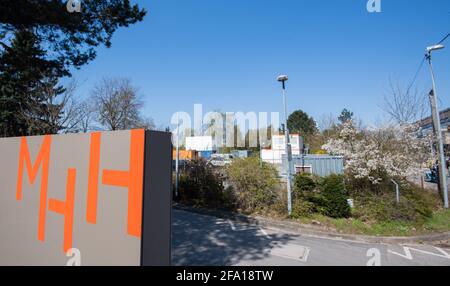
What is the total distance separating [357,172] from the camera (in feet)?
35.3

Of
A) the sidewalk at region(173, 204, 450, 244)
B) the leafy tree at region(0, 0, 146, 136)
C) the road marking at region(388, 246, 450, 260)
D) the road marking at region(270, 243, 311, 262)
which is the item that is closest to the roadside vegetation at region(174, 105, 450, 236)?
the sidewalk at region(173, 204, 450, 244)

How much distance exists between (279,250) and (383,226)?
398 centimetres

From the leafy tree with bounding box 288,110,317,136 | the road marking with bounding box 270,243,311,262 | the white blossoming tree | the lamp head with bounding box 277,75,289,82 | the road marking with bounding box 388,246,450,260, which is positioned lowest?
the road marking with bounding box 388,246,450,260

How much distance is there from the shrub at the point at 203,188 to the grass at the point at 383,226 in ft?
11.9

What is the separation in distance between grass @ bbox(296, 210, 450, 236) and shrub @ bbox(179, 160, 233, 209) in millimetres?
3617

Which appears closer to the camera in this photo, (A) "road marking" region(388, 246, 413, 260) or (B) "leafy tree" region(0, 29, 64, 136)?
(A) "road marking" region(388, 246, 413, 260)

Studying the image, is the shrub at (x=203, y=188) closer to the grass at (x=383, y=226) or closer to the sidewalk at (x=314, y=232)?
the sidewalk at (x=314, y=232)

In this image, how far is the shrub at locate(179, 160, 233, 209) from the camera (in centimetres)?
1138

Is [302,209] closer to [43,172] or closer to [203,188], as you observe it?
[203,188]

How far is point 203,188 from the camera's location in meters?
12.1

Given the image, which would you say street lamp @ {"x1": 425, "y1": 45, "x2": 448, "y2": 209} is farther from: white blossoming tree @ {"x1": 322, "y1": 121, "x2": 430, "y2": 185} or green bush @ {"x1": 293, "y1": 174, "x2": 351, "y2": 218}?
green bush @ {"x1": 293, "y1": 174, "x2": 351, "y2": 218}

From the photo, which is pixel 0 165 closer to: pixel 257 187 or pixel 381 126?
pixel 257 187

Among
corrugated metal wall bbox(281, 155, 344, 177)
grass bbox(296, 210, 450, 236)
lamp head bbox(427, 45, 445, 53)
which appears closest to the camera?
grass bbox(296, 210, 450, 236)

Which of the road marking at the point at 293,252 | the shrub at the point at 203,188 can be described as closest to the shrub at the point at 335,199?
the road marking at the point at 293,252
